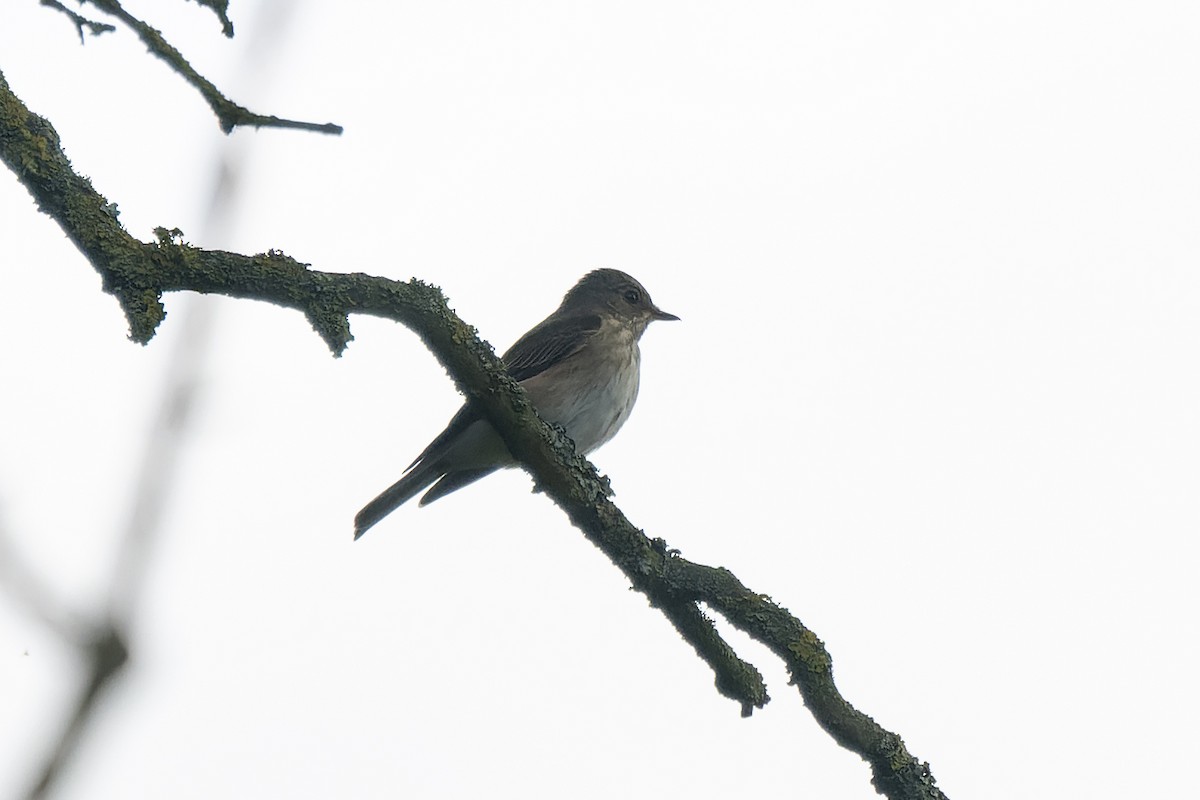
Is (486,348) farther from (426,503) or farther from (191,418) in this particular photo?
(426,503)

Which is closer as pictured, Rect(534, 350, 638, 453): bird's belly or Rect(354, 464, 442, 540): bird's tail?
Rect(354, 464, 442, 540): bird's tail

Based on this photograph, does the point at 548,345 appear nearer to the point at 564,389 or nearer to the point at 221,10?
the point at 564,389

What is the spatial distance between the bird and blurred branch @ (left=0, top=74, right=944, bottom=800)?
259 cm

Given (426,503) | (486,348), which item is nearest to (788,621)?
(486,348)

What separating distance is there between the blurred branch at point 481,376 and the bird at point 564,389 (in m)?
2.59

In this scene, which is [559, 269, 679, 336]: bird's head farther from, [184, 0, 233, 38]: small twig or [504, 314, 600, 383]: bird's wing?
[184, 0, 233, 38]: small twig

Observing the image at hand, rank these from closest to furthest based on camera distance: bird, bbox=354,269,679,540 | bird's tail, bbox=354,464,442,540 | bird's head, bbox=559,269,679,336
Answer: bird, bbox=354,269,679,540 → bird's tail, bbox=354,464,442,540 → bird's head, bbox=559,269,679,336

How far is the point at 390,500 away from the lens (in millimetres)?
7934

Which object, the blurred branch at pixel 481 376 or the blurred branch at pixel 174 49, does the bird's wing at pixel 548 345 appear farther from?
the blurred branch at pixel 174 49

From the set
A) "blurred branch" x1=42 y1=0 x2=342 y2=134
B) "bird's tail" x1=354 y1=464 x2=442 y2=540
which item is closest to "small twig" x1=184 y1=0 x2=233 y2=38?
"blurred branch" x1=42 y1=0 x2=342 y2=134

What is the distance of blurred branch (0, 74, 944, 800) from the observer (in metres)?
3.69

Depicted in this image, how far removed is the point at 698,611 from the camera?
4.51 meters

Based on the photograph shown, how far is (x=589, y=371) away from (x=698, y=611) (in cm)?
402

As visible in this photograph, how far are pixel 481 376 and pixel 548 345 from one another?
429 cm
